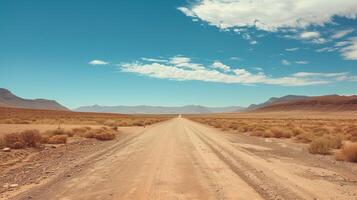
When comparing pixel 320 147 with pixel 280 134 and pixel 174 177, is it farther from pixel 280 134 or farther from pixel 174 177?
pixel 280 134

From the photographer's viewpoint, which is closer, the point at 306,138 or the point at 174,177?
the point at 174,177

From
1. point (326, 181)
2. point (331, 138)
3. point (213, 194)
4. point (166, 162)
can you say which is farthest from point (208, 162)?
point (331, 138)

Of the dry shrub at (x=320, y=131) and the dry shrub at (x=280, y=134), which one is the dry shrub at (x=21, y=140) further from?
the dry shrub at (x=320, y=131)

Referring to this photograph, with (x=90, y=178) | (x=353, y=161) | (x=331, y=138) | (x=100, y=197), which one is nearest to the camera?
(x=100, y=197)

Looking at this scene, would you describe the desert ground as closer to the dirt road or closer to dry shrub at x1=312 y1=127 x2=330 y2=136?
the dirt road

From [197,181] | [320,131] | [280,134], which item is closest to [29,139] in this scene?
[197,181]

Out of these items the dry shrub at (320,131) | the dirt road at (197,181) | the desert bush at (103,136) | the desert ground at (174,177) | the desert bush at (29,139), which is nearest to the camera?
the dirt road at (197,181)

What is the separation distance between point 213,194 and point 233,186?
1033mm

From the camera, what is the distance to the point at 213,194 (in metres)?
8.16

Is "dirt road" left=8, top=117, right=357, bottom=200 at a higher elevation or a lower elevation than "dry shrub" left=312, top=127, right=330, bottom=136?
lower

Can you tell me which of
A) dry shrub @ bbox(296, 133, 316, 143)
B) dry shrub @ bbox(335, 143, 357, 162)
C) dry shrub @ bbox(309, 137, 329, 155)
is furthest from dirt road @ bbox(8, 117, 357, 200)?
dry shrub @ bbox(296, 133, 316, 143)

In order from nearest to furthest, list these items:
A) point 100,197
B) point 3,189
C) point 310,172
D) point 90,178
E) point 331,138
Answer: point 100,197 → point 3,189 → point 90,178 → point 310,172 → point 331,138

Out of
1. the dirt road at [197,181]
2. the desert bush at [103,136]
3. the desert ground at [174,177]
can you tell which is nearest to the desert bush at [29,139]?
the desert ground at [174,177]

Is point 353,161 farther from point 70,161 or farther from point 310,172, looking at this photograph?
point 70,161
